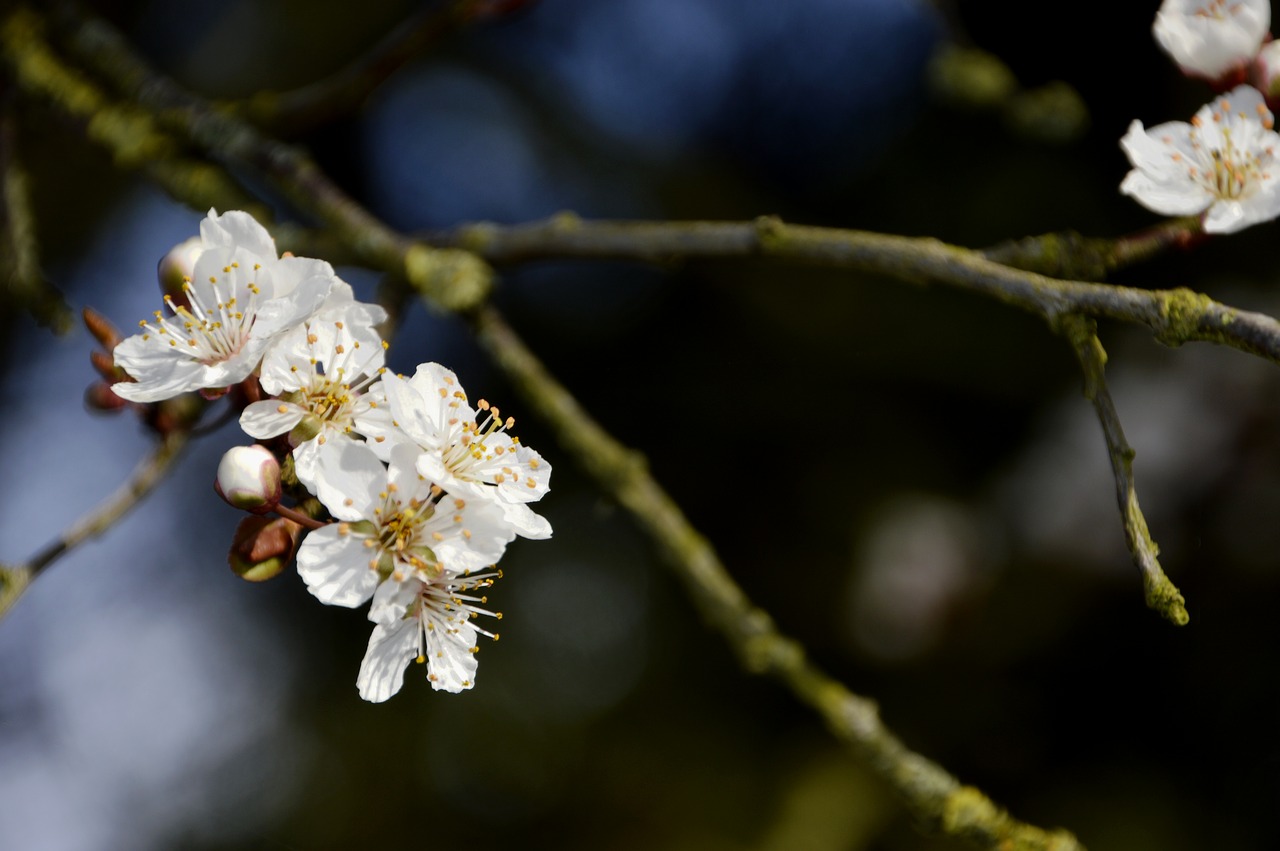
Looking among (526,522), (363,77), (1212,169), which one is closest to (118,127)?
(363,77)

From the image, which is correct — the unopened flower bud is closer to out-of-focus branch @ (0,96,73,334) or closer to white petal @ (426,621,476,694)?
out-of-focus branch @ (0,96,73,334)

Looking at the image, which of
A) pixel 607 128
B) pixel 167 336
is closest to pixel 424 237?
pixel 167 336

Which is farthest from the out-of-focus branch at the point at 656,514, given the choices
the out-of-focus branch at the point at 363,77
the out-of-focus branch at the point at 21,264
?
the out-of-focus branch at the point at 21,264

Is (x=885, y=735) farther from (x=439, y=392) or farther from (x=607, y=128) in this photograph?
(x=607, y=128)

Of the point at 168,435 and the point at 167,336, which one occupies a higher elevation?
the point at 167,336

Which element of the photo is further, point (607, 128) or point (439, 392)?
point (607, 128)

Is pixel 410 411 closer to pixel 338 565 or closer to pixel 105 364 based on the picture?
pixel 338 565
